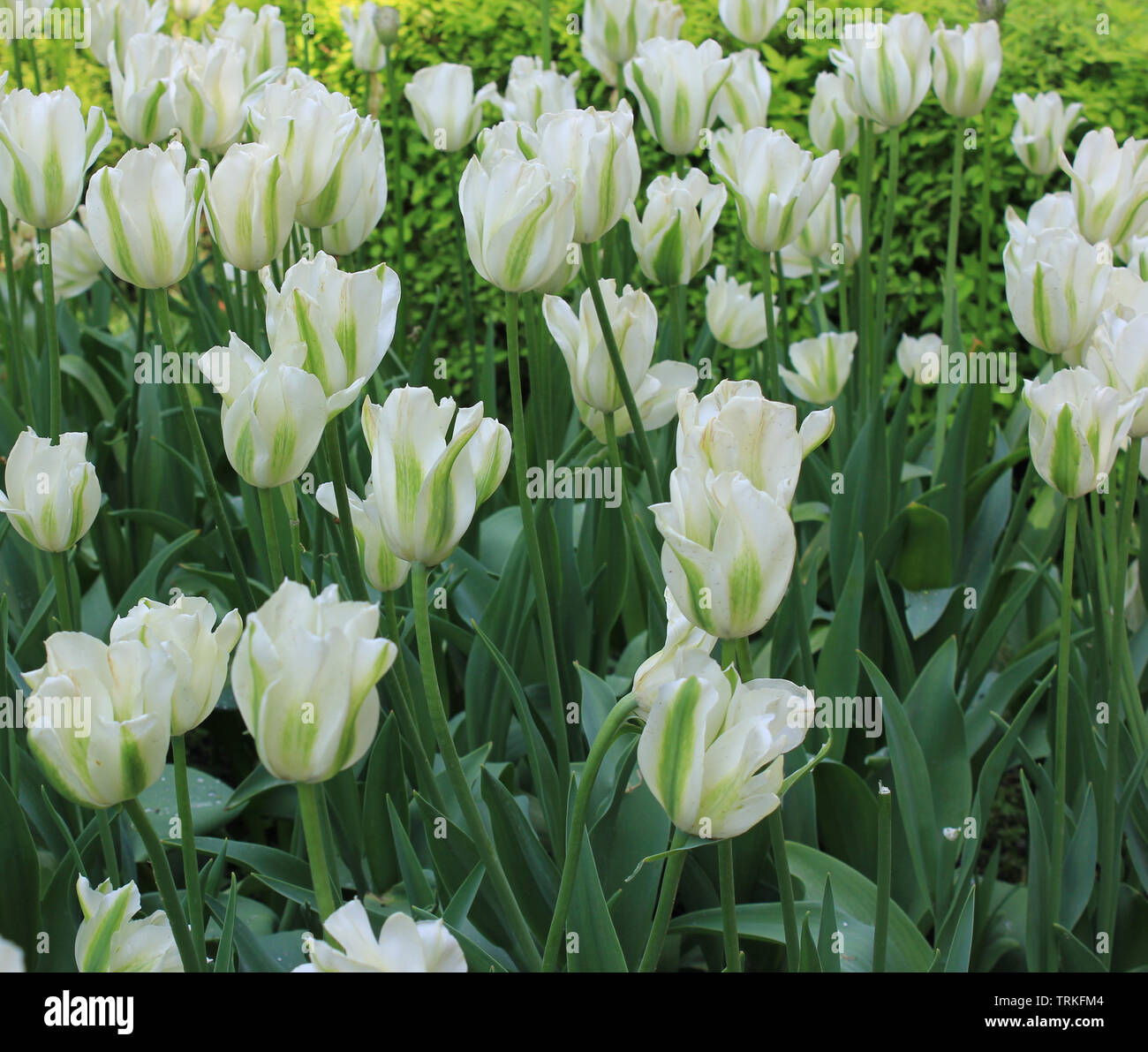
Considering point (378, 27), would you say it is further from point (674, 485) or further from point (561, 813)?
point (674, 485)

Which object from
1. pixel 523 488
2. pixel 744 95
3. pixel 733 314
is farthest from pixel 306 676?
pixel 744 95

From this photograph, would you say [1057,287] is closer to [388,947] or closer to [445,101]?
[388,947]

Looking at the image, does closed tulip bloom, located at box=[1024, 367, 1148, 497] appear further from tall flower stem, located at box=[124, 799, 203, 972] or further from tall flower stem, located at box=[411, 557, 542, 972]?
tall flower stem, located at box=[124, 799, 203, 972]

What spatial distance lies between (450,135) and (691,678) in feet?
5.87

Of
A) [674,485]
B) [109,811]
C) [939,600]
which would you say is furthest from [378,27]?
[674,485]

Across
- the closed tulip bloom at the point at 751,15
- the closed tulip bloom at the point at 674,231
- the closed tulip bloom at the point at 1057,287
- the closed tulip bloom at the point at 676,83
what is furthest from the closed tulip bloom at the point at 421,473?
the closed tulip bloom at the point at 751,15

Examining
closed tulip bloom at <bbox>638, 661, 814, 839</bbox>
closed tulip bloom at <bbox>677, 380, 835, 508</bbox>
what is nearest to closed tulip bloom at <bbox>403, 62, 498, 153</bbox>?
closed tulip bloom at <bbox>677, 380, 835, 508</bbox>

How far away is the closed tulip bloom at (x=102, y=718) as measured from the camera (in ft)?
2.28

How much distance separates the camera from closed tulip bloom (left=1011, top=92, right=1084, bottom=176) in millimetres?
2500

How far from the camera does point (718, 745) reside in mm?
733

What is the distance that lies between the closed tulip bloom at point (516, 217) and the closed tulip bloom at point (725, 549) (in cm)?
39

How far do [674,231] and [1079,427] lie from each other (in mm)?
774

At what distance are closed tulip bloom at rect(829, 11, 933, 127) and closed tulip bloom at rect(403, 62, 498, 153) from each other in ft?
2.22

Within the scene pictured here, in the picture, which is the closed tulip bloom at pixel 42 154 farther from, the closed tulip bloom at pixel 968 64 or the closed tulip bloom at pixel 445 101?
the closed tulip bloom at pixel 968 64
